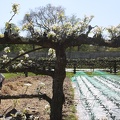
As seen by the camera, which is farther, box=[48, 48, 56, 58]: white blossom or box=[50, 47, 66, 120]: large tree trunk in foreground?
box=[48, 48, 56, 58]: white blossom

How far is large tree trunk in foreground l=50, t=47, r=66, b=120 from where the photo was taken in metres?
5.88

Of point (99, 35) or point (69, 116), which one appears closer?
point (99, 35)

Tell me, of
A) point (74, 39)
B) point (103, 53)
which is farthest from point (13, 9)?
point (103, 53)

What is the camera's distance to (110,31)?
5.62 m

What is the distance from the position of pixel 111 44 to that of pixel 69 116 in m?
3.54

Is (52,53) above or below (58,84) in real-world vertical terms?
above

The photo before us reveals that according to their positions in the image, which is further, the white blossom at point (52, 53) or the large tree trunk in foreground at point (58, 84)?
the white blossom at point (52, 53)

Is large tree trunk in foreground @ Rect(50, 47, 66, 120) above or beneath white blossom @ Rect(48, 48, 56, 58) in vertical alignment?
beneath

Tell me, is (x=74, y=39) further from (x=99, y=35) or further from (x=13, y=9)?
(x=13, y=9)

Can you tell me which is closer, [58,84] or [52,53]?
[58,84]

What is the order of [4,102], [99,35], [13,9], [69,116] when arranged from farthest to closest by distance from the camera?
[4,102] < [69,116] < [99,35] < [13,9]

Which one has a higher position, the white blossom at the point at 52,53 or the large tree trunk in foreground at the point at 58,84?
the white blossom at the point at 52,53

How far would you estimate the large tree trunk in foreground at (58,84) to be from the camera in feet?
19.3

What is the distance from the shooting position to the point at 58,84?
5.96 m
